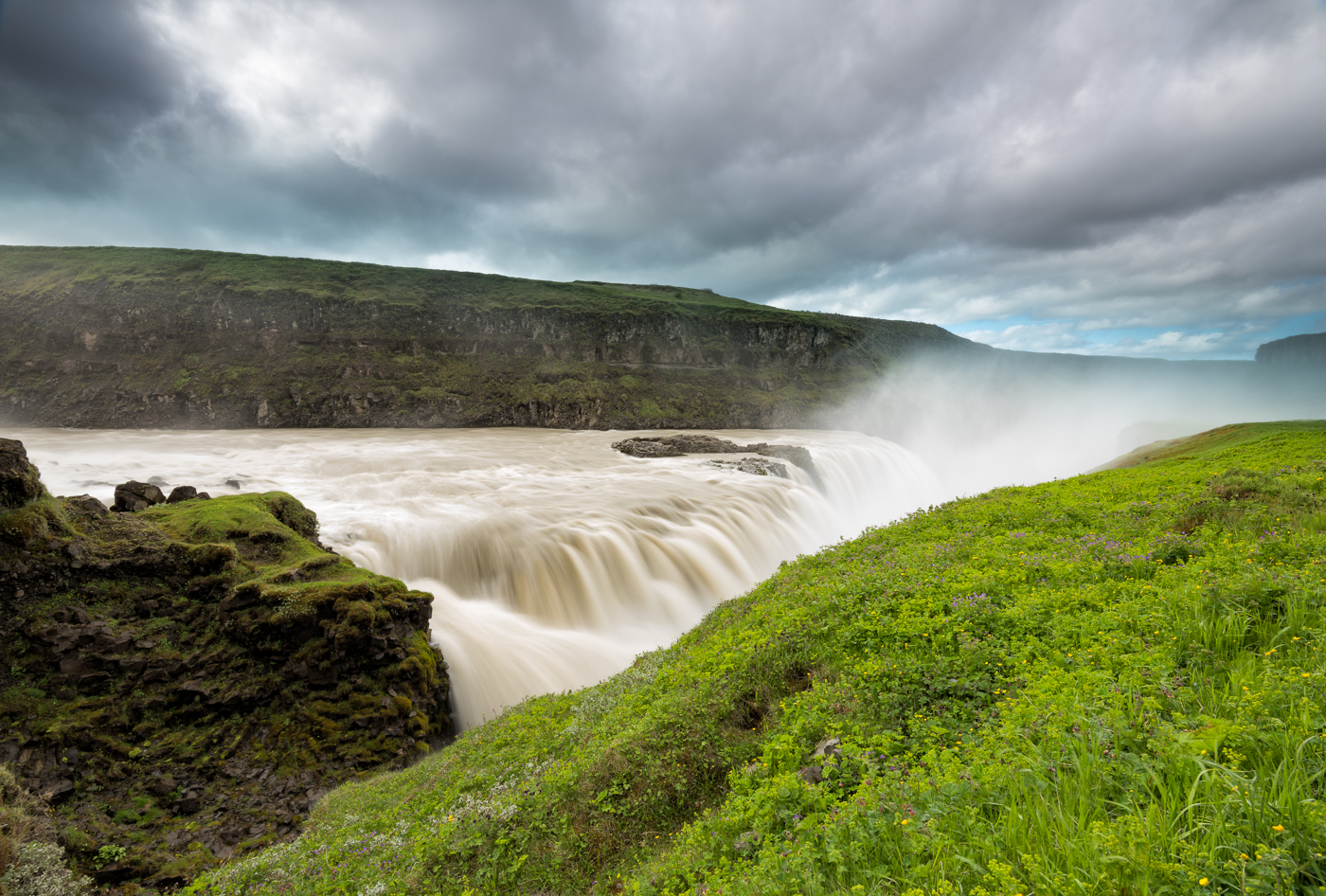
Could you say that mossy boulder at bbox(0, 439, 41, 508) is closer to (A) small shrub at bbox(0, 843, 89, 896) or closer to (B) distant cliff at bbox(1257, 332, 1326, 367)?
(A) small shrub at bbox(0, 843, 89, 896)

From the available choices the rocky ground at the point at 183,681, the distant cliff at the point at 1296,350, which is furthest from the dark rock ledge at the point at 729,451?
the distant cliff at the point at 1296,350

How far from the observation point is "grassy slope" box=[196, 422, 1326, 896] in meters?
2.96

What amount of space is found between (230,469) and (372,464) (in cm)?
705

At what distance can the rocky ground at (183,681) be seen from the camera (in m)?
8.05

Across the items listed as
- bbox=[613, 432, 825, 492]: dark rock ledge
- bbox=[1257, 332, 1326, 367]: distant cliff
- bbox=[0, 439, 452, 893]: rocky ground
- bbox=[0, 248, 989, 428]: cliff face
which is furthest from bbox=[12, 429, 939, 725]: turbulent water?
bbox=[1257, 332, 1326, 367]: distant cliff

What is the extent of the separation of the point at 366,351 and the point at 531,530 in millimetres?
80436

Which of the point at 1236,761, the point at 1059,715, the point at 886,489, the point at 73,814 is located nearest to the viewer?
the point at 1236,761

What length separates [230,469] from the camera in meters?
30.5

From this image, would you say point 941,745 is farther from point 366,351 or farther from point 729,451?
point 366,351

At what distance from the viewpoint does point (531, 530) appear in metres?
20.0

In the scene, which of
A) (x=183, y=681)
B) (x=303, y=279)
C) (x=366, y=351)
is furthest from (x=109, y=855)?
(x=303, y=279)

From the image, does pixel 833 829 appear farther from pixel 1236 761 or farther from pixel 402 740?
pixel 402 740

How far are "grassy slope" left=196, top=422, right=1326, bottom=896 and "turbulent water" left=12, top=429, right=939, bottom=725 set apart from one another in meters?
4.76

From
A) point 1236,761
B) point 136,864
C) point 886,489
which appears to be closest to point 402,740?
point 136,864
